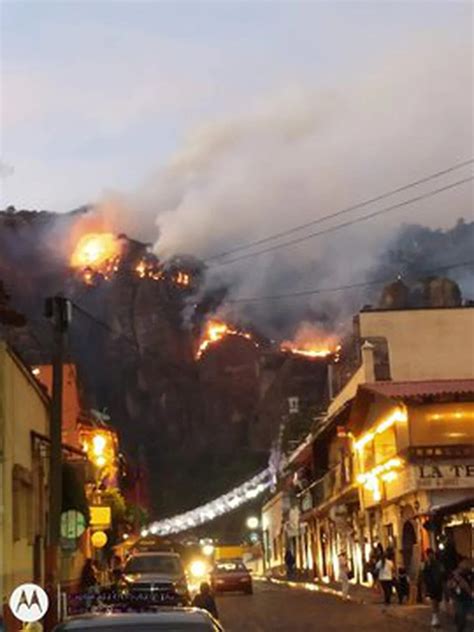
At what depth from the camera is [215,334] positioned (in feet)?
536

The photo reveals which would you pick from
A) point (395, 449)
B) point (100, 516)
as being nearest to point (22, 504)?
point (100, 516)

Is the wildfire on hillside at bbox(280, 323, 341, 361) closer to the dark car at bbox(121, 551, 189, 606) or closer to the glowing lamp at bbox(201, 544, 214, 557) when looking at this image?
the glowing lamp at bbox(201, 544, 214, 557)

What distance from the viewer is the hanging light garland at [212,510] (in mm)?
96875

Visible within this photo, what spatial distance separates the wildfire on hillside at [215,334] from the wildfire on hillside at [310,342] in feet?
24.4

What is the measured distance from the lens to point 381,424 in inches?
1578

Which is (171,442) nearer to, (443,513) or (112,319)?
(112,319)

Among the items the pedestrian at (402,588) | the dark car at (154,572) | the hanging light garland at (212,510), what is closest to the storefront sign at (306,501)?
the hanging light garland at (212,510)

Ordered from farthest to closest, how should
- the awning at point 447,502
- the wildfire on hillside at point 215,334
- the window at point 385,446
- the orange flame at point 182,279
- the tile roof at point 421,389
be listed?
the orange flame at point 182,279 → the wildfire on hillside at point 215,334 → the window at point 385,446 → the tile roof at point 421,389 → the awning at point 447,502

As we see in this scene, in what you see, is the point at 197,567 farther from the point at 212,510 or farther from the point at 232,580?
the point at 212,510

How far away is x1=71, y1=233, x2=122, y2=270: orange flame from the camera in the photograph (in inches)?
6629

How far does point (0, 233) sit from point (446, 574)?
15373 cm

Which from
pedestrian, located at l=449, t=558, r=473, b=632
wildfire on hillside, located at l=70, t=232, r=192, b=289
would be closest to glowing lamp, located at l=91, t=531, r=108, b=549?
pedestrian, located at l=449, t=558, r=473, b=632

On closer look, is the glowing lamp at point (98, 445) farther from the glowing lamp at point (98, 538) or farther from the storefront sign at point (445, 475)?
the storefront sign at point (445, 475)

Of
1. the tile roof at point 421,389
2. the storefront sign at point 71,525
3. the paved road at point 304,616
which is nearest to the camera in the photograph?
the paved road at point 304,616
